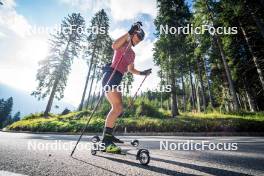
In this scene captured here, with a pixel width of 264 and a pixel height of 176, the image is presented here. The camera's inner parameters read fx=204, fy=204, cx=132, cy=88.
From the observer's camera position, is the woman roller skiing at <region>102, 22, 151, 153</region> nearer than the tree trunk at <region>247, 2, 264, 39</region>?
Yes

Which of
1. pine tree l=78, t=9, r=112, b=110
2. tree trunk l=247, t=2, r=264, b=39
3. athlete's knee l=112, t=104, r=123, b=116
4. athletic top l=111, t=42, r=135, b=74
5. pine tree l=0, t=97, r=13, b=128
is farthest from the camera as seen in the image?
pine tree l=0, t=97, r=13, b=128

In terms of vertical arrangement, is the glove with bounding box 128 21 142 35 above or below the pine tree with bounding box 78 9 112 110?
below

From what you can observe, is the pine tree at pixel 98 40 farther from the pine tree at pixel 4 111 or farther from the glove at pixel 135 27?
the pine tree at pixel 4 111

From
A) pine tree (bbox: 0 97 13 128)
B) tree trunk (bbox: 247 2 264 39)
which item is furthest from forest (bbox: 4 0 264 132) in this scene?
pine tree (bbox: 0 97 13 128)

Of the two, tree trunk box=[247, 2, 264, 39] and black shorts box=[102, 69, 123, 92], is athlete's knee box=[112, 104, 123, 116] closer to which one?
black shorts box=[102, 69, 123, 92]

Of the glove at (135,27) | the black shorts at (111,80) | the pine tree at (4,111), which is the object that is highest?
the pine tree at (4,111)

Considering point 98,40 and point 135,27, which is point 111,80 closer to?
point 135,27

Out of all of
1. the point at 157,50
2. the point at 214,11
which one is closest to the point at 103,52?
the point at 157,50

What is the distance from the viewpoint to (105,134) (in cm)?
404

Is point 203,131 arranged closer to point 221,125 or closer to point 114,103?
point 221,125

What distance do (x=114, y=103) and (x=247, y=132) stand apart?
40.1 feet

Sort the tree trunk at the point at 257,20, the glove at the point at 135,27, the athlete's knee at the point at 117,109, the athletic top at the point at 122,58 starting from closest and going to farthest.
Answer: the glove at the point at 135,27 → the athlete's knee at the point at 117,109 → the athletic top at the point at 122,58 → the tree trunk at the point at 257,20

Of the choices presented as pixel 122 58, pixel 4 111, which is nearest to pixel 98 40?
pixel 122 58

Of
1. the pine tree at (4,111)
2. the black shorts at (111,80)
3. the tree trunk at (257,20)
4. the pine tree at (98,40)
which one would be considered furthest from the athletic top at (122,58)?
the pine tree at (4,111)
